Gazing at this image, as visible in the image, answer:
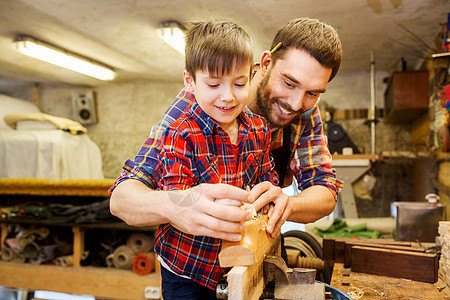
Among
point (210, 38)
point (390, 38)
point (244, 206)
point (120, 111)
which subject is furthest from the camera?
point (120, 111)

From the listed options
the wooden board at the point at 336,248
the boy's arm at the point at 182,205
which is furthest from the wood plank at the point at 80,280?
the boy's arm at the point at 182,205

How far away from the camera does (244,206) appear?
3.15ft

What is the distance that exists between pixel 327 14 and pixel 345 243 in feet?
9.95

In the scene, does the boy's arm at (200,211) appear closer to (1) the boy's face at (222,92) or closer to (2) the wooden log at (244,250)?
(2) the wooden log at (244,250)

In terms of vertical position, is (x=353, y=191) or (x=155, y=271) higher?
(x=353, y=191)

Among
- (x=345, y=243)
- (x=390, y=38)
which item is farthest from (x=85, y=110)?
(x=345, y=243)

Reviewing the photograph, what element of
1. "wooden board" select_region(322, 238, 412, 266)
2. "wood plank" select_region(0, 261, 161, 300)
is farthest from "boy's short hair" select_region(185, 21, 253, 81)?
"wood plank" select_region(0, 261, 161, 300)

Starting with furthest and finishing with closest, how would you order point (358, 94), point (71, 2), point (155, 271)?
point (358, 94)
point (71, 2)
point (155, 271)

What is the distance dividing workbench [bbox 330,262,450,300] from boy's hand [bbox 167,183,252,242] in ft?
Answer: 2.20

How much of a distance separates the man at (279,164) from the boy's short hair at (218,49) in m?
0.27

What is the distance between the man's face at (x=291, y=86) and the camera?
139 cm

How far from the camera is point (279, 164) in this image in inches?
66.1

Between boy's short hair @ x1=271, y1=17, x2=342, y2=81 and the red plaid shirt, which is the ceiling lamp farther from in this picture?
the red plaid shirt

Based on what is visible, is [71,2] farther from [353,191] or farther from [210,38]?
[353,191]
